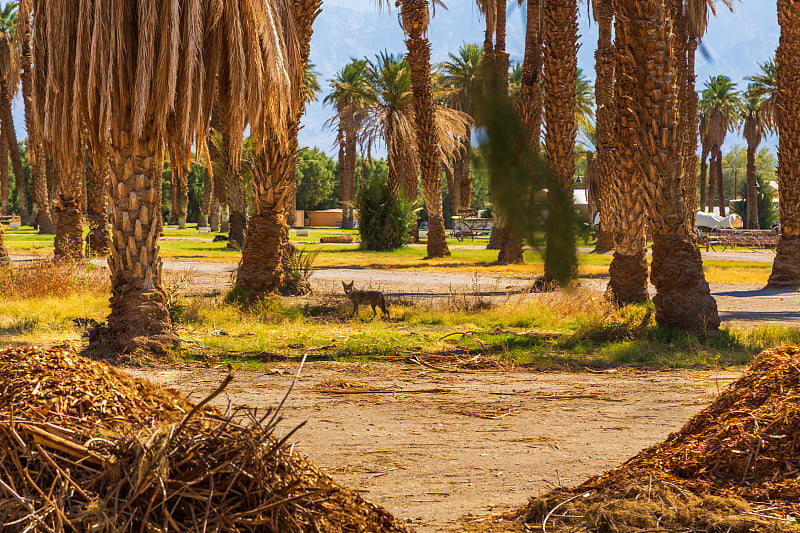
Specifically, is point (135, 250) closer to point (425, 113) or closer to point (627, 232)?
point (627, 232)

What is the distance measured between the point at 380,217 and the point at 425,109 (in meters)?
8.34

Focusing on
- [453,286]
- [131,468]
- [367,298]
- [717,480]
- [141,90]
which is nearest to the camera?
[131,468]

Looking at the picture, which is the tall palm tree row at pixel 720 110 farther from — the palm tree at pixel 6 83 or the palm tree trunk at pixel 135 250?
the palm tree trunk at pixel 135 250

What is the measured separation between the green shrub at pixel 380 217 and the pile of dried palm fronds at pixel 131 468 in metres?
32.4

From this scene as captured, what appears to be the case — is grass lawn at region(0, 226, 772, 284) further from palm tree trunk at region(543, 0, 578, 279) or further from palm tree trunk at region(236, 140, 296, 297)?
palm tree trunk at region(236, 140, 296, 297)

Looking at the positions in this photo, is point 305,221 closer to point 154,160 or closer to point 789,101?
point 789,101

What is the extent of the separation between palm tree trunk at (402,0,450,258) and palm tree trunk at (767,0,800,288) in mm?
11293

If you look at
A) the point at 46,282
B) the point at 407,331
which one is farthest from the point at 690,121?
the point at 46,282

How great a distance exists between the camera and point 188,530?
2.81 m

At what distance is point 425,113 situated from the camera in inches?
1126

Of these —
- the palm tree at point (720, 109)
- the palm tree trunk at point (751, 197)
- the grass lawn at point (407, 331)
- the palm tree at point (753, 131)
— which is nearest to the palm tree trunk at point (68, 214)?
the grass lawn at point (407, 331)

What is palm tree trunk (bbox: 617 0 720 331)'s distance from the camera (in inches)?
477

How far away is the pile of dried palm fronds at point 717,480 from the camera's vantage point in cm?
404

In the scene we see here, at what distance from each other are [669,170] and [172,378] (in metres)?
7.85
